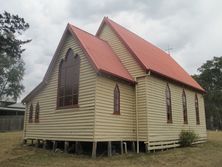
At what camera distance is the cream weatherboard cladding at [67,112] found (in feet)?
46.8

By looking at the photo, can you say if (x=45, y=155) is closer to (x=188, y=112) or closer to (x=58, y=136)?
(x=58, y=136)

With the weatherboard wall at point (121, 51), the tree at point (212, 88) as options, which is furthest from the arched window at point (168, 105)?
the tree at point (212, 88)

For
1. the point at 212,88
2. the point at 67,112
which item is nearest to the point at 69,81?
the point at 67,112

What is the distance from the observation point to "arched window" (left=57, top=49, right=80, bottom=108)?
51.1 ft

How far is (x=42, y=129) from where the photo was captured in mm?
17500

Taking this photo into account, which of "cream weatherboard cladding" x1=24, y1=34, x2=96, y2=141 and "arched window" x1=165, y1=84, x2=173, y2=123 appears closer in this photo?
"cream weatherboard cladding" x1=24, y1=34, x2=96, y2=141

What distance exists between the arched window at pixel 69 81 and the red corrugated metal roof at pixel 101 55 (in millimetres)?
1145

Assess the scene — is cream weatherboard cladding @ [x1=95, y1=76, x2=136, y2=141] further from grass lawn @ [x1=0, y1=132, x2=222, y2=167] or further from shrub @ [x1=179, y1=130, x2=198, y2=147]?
shrub @ [x1=179, y1=130, x2=198, y2=147]

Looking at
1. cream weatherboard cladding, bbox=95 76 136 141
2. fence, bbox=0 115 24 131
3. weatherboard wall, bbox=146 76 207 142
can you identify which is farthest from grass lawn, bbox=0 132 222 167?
fence, bbox=0 115 24 131

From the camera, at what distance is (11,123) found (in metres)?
37.3

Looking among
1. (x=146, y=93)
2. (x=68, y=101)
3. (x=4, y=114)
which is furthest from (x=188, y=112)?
(x=4, y=114)

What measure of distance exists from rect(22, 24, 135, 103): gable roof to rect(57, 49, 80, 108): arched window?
3.28 ft

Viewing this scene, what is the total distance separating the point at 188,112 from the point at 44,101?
A: 1238 cm

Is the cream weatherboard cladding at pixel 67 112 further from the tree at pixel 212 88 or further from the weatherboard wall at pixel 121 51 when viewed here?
the tree at pixel 212 88
